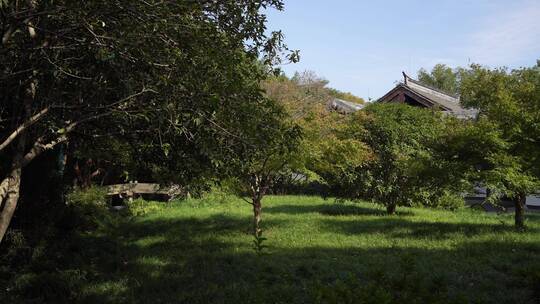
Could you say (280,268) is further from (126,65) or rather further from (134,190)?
(134,190)

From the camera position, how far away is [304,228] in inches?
539

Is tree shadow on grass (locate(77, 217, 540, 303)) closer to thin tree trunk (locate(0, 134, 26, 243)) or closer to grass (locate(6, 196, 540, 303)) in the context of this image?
grass (locate(6, 196, 540, 303))

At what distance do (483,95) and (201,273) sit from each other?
8.46 m

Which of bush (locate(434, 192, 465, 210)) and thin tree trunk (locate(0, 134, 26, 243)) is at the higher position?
thin tree trunk (locate(0, 134, 26, 243))

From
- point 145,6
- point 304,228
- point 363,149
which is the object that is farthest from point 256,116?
point 363,149

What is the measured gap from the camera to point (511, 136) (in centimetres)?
1194

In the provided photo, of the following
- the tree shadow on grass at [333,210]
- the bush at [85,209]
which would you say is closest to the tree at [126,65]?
the bush at [85,209]

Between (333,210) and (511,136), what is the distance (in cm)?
720

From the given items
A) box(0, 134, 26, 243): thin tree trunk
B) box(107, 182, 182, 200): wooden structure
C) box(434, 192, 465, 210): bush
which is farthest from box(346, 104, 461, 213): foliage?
box(0, 134, 26, 243): thin tree trunk

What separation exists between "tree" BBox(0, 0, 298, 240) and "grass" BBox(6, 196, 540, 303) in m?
2.10

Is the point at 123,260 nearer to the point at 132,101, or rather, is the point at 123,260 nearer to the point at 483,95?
the point at 132,101

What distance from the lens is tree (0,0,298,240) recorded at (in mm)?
5082

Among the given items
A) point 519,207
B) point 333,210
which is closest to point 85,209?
point 333,210

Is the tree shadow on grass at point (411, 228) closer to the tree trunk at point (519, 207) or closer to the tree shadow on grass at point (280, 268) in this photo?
the tree shadow on grass at point (280, 268)
